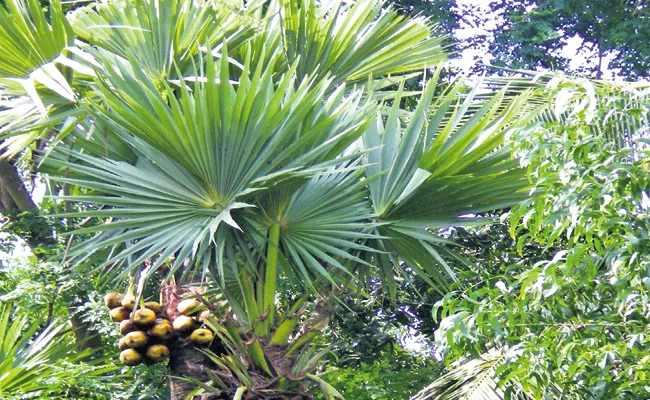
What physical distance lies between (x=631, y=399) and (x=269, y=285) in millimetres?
1723

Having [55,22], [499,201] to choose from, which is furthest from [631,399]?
[55,22]

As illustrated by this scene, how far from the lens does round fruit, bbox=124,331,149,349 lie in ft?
15.7

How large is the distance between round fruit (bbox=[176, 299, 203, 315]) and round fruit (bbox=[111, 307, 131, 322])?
27 centimetres

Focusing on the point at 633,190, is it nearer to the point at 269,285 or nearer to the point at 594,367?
the point at 594,367

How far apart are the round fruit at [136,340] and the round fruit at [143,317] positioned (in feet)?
0.17

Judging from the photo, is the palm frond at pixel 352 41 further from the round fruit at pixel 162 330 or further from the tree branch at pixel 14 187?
the tree branch at pixel 14 187

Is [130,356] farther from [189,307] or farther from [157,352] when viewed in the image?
[189,307]

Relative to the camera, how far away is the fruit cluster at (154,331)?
4793mm

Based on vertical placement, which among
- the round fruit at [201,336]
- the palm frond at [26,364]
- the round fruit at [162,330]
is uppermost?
the round fruit at [162,330]

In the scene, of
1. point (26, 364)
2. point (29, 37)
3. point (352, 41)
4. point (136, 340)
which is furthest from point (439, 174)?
point (26, 364)

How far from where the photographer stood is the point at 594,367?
12.6ft

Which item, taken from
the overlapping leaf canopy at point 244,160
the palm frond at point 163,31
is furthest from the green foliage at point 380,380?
the palm frond at point 163,31

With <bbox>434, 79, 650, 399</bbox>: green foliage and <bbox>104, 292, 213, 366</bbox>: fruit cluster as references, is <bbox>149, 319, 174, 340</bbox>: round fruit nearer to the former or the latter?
<bbox>104, 292, 213, 366</bbox>: fruit cluster

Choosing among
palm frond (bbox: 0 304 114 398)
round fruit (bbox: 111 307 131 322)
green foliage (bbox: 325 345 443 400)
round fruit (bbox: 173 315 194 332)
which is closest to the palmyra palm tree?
round fruit (bbox: 173 315 194 332)
